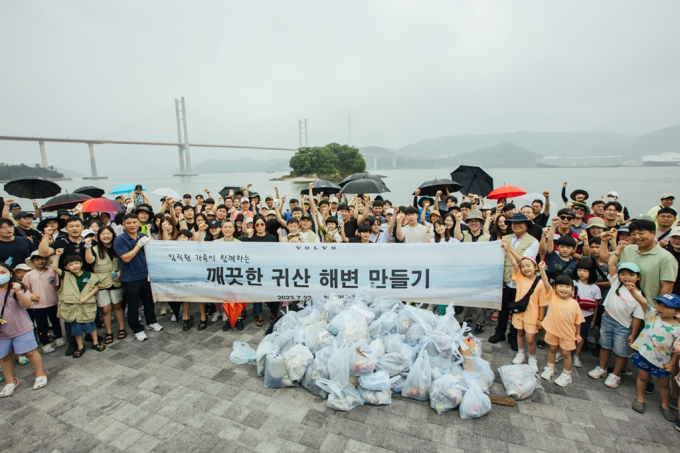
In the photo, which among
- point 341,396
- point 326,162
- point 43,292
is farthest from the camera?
point 326,162

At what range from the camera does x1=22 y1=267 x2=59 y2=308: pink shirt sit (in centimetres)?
349

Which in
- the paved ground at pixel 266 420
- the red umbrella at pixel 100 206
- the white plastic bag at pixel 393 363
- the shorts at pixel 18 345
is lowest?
the paved ground at pixel 266 420

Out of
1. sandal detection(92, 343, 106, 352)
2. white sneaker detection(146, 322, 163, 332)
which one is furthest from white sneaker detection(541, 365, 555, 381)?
sandal detection(92, 343, 106, 352)

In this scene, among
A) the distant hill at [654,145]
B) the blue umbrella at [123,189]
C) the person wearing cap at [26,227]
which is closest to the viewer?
the person wearing cap at [26,227]

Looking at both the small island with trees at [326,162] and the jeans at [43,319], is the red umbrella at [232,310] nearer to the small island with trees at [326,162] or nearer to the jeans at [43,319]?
the jeans at [43,319]

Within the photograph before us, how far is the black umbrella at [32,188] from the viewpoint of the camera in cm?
616

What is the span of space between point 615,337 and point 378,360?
2.35m

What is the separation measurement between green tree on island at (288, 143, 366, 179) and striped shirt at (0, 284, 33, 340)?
56261 millimetres

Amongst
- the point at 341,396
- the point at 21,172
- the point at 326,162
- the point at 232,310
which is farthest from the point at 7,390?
the point at 21,172

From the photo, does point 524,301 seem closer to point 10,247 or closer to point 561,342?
point 561,342

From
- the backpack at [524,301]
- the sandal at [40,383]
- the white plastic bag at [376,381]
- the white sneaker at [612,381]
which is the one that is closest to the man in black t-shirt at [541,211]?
the backpack at [524,301]

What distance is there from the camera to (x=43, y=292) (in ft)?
11.6

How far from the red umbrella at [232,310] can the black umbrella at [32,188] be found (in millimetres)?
5171

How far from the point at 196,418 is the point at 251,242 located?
2058 mm
